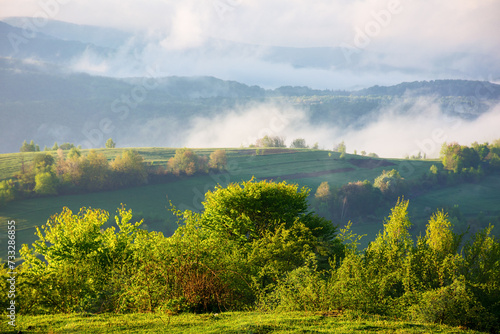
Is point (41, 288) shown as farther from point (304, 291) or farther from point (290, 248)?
point (290, 248)

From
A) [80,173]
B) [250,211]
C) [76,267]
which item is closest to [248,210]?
[250,211]

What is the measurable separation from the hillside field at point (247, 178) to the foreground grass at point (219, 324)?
92.2m

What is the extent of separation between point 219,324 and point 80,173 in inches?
5084

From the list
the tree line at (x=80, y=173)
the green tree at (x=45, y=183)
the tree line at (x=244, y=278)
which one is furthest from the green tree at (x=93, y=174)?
the tree line at (x=244, y=278)

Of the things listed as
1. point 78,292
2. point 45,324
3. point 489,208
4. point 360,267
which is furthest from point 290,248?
point 489,208

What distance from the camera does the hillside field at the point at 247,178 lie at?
378ft

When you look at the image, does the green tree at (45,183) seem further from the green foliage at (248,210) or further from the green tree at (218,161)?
the green foliage at (248,210)

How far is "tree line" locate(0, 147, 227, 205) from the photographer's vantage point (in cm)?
12094

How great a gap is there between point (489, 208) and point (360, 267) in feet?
490

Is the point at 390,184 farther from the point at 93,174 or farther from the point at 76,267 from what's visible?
the point at 76,267

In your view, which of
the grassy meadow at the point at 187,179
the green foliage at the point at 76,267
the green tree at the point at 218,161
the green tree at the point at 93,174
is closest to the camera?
the green foliage at the point at 76,267

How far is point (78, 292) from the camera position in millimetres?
20375

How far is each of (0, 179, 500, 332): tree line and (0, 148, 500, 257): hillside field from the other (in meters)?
82.9

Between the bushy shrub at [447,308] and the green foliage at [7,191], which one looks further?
the green foliage at [7,191]
